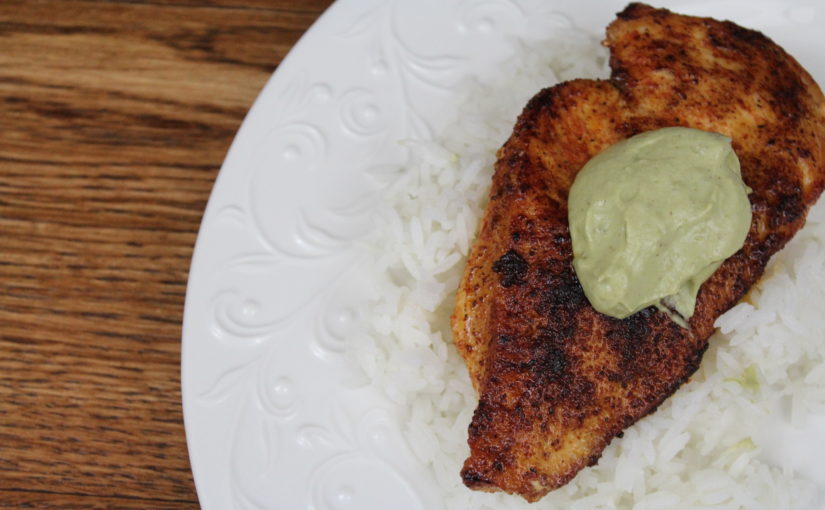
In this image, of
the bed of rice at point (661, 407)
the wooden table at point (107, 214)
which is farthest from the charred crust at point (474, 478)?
the wooden table at point (107, 214)

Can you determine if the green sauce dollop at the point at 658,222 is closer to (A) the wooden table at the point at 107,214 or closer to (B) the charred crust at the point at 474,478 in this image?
(B) the charred crust at the point at 474,478

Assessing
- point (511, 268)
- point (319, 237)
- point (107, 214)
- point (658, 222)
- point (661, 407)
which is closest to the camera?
point (658, 222)

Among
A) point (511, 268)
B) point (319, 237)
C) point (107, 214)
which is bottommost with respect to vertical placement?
point (107, 214)

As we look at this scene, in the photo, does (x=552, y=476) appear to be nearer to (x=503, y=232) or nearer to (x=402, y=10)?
(x=503, y=232)

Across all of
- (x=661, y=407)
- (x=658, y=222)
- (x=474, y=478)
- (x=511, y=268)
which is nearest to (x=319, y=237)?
(x=511, y=268)

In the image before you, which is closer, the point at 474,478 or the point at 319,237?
the point at 474,478

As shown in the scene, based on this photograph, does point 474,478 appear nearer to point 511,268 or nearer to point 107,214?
point 511,268

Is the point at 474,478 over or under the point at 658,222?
under

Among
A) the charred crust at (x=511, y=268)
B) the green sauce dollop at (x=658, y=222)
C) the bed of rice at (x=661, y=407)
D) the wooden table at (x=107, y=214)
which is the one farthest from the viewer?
the wooden table at (x=107, y=214)
